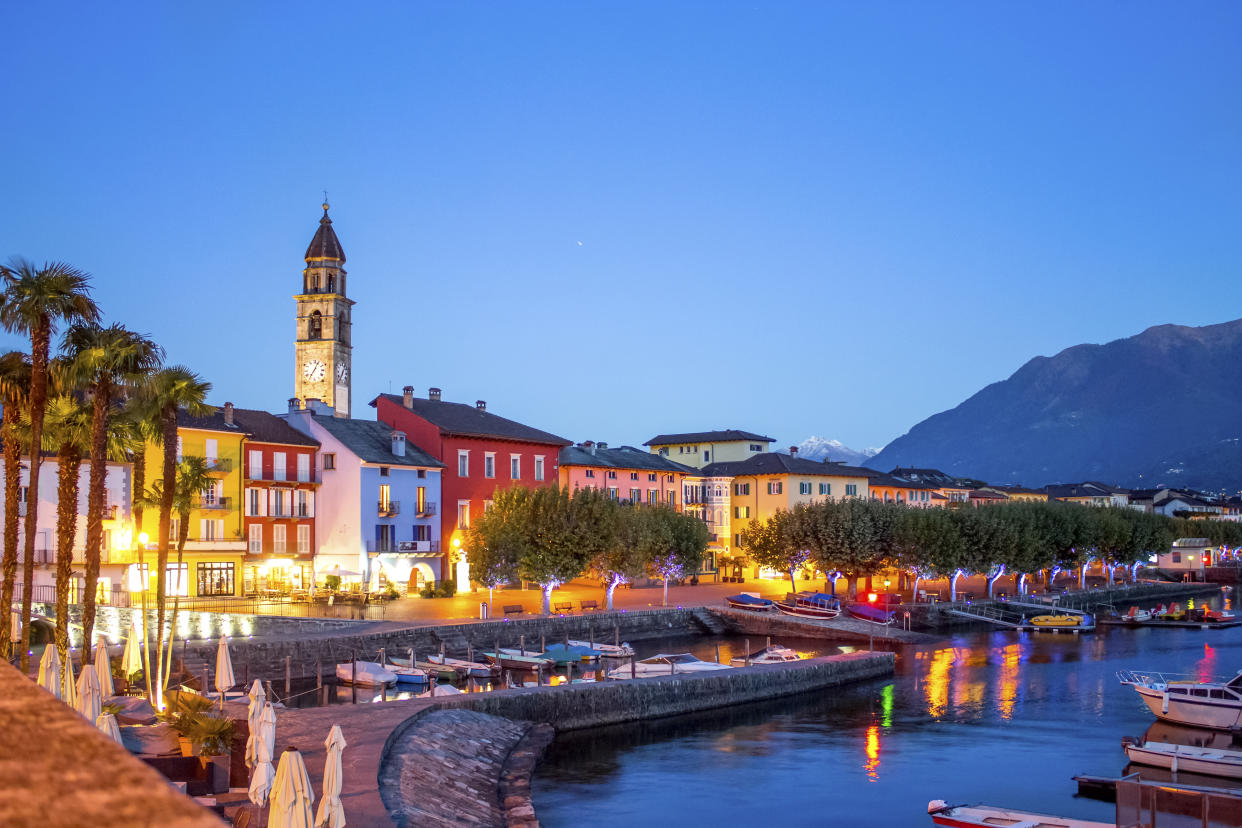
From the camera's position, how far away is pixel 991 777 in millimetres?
37250

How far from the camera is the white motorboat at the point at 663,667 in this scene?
52.1 meters

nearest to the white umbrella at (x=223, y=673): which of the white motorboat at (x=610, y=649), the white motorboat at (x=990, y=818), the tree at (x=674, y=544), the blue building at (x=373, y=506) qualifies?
the white motorboat at (x=990, y=818)

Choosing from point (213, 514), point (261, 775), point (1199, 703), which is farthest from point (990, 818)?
point (213, 514)

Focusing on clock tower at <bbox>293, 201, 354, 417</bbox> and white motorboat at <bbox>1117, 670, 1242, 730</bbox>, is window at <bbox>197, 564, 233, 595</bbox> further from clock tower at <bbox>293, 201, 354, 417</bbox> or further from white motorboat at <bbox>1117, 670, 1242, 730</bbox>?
Result: clock tower at <bbox>293, 201, 354, 417</bbox>

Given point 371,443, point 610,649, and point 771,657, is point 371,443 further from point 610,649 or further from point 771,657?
point 771,657

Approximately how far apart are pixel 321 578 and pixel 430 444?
48.3ft

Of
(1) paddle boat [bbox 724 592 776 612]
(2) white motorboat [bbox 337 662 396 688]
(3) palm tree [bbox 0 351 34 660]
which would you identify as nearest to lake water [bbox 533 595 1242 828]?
(2) white motorboat [bbox 337 662 396 688]

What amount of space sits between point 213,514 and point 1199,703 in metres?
54.0

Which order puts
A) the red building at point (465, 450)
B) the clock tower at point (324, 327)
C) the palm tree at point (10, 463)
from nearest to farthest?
the palm tree at point (10, 463) → the red building at point (465, 450) → the clock tower at point (324, 327)

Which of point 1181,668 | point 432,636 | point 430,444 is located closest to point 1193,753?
point 1181,668

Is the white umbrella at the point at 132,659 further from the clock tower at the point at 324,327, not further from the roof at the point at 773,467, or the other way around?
the clock tower at the point at 324,327

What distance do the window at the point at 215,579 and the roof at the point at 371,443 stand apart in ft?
38.6

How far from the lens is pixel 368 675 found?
50.0 m

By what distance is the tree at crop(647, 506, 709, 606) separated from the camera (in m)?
80.2
